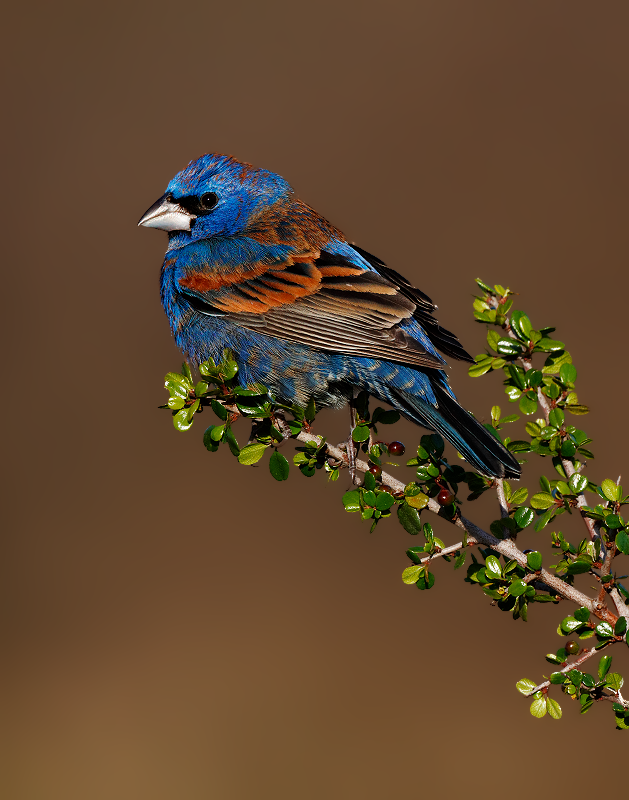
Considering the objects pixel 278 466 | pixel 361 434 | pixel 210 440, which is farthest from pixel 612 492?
pixel 210 440

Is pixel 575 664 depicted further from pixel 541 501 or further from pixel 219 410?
pixel 219 410

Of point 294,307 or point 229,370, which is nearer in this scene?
point 229,370

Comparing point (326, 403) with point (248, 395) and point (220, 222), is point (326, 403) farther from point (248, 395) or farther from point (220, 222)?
point (220, 222)

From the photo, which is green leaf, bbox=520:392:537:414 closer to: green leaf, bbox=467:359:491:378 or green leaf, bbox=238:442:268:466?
green leaf, bbox=467:359:491:378

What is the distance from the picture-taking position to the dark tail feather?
2.56 meters

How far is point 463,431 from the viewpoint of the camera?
2.77 meters

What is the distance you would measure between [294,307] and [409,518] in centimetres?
148

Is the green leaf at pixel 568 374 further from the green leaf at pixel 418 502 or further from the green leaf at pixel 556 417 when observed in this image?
the green leaf at pixel 418 502

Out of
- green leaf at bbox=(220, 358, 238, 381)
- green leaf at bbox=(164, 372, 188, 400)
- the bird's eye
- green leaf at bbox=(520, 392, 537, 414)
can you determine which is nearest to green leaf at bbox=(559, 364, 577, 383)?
green leaf at bbox=(520, 392, 537, 414)

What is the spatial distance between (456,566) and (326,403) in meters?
1.48

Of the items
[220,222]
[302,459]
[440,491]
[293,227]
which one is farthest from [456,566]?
[220,222]

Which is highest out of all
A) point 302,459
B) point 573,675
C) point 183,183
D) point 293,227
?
point 183,183

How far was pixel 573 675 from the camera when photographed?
1956mm

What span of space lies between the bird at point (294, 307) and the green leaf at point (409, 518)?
52 centimetres
